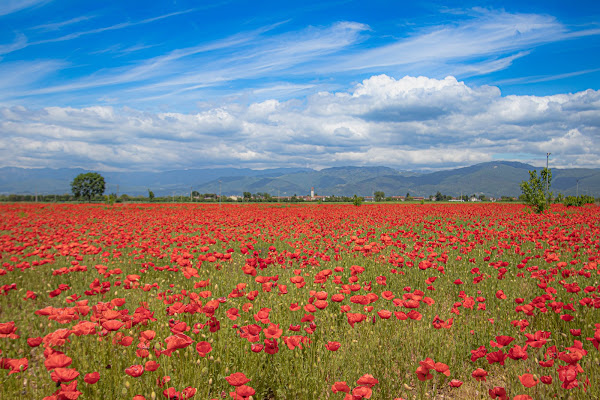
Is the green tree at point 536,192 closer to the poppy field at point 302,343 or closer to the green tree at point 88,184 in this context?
the poppy field at point 302,343

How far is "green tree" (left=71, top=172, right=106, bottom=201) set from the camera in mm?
92250

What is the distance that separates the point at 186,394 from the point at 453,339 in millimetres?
3079

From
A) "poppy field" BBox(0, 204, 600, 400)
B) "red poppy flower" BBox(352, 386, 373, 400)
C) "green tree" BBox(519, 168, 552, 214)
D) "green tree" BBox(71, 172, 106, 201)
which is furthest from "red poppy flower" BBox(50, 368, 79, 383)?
"green tree" BBox(71, 172, 106, 201)

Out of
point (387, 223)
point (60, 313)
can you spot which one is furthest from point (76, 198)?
point (60, 313)

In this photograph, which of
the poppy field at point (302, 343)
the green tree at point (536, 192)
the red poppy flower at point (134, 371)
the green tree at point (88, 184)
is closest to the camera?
the red poppy flower at point (134, 371)

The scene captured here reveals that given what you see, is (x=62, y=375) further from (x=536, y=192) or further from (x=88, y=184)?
(x=88, y=184)

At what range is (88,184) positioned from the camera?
307 feet

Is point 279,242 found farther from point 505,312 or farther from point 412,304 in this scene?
point 412,304

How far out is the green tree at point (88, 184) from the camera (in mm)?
92250

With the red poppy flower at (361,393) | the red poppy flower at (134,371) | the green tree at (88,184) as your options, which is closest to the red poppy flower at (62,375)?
the red poppy flower at (134,371)

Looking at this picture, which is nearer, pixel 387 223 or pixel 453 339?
pixel 453 339

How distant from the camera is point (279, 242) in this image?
33.5 feet

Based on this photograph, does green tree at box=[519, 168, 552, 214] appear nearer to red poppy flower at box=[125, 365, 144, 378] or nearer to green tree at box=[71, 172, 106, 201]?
red poppy flower at box=[125, 365, 144, 378]

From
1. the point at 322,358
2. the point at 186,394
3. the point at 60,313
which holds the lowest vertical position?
the point at 322,358
